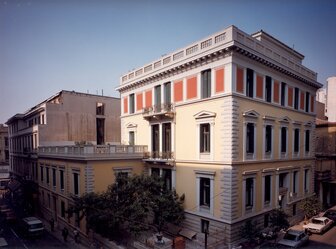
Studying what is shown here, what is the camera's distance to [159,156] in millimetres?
21266

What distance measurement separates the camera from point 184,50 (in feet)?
62.4

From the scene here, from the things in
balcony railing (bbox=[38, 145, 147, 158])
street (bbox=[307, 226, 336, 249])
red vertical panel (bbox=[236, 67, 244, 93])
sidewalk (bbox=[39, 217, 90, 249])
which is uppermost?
red vertical panel (bbox=[236, 67, 244, 93])

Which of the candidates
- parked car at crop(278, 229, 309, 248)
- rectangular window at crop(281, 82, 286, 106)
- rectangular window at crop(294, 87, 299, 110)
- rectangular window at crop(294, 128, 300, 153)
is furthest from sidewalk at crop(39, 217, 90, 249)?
rectangular window at crop(294, 87, 299, 110)

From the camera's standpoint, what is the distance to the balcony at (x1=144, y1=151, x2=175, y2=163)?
797 inches

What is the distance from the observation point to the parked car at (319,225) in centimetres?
1805

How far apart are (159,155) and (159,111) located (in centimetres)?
402

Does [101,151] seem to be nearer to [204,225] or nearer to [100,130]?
[204,225]

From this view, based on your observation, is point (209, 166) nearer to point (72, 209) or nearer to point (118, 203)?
point (118, 203)

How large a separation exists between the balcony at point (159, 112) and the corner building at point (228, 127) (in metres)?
0.10

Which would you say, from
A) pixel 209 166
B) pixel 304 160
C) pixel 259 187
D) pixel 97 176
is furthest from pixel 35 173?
pixel 304 160

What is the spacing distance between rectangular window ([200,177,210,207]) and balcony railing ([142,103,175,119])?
19.8 feet

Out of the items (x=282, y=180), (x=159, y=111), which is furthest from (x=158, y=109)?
(x=282, y=180)

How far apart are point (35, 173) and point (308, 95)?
1399 inches

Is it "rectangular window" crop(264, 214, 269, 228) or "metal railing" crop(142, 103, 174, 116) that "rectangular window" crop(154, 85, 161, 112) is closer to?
"metal railing" crop(142, 103, 174, 116)
